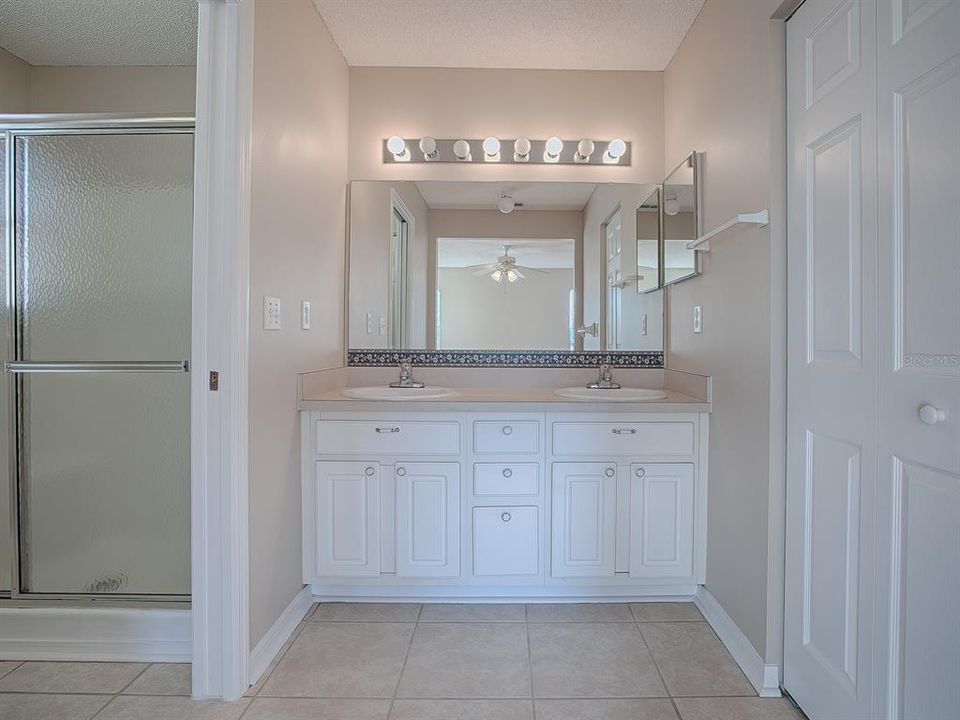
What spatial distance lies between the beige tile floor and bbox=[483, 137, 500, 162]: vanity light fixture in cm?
203

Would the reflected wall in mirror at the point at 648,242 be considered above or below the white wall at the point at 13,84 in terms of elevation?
below

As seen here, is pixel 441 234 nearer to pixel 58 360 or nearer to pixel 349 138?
pixel 349 138

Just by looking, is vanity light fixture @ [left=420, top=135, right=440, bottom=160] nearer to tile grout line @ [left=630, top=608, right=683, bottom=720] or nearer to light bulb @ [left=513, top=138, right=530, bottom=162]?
light bulb @ [left=513, top=138, right=530, bottom=162]

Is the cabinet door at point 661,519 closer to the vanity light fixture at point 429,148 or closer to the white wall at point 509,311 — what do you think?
the white wall at point 509,311

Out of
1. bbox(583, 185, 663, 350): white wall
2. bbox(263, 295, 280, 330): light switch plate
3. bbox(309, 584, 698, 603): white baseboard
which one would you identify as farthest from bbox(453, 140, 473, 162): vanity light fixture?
bbox(309, 584, 698, 603): white baseboard

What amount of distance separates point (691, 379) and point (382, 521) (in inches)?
53.6

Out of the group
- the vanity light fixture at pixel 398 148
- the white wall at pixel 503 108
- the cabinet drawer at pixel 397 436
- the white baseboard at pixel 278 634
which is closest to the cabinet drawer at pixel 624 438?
the cabinet drawer at pixel 397 436

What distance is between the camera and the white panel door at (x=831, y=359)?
1165 millimetres

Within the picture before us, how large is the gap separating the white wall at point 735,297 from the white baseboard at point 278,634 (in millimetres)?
1526

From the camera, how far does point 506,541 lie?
6.53 feet

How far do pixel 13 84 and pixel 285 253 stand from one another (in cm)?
178

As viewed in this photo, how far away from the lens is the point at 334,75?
7.50 ft

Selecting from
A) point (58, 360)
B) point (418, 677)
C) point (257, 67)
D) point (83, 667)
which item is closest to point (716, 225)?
point (257, 67)

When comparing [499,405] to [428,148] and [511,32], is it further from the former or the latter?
[511,32]
